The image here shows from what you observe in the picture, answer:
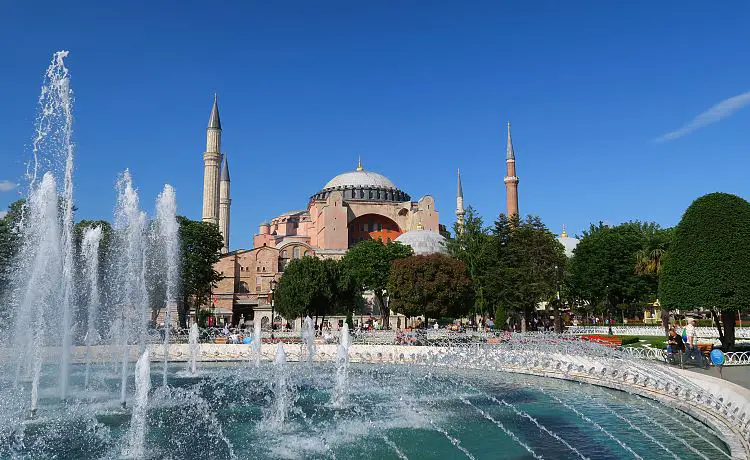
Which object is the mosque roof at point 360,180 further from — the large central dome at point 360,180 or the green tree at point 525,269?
the green tree at point 525,269

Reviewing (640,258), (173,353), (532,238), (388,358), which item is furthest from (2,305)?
(640,258)

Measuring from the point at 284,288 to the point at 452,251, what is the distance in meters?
10.7

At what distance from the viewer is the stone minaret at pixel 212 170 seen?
4981cm

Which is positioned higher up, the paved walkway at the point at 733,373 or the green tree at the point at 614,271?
the green tree at the point at 614,271

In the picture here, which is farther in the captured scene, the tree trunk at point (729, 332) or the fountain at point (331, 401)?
the tree trunk at point (729, 332)

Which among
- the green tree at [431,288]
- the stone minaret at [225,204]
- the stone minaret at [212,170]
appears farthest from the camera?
the stone minaret at [225,204]

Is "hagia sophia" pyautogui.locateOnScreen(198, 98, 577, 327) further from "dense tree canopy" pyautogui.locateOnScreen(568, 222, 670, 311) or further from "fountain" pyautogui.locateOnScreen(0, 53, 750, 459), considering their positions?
"fountain" pyautogui.locateOnScreen(0, 53, 750, 459)

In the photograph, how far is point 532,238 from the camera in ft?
102

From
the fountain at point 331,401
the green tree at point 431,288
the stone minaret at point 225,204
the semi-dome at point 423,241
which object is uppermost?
the stone minaret at point 225,204

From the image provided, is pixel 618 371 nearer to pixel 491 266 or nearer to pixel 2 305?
pixel 491 266

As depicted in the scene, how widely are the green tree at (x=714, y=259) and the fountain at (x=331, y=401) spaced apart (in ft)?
8.76

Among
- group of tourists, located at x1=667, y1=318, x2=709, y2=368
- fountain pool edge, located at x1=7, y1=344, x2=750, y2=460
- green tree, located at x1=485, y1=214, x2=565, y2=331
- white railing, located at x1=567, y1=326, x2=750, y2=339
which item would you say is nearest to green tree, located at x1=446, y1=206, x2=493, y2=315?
green tree, located at x1=485, y1=214, x2=565, y2=331

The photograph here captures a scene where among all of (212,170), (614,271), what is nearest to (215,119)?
(212,170)

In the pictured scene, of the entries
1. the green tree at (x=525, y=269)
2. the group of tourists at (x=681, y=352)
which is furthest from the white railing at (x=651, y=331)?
the group of tourists at (x=681, y=352)
